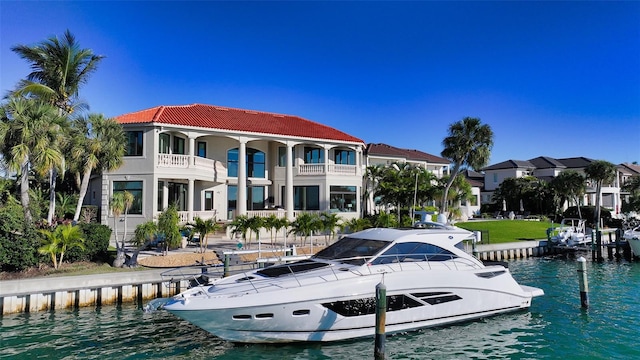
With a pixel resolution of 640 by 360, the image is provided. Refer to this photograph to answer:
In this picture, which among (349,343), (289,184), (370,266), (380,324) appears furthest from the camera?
(289,184)

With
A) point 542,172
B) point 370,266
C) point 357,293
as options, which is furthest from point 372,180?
point 542,172

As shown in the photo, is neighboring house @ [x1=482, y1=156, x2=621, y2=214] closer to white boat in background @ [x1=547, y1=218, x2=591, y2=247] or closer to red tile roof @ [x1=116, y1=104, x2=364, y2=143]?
white boat in background @ [x1=547, y1=218, x2=591, y2=247]

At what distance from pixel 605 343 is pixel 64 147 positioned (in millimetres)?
20721

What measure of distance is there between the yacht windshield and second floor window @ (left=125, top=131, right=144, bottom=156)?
16.5 m

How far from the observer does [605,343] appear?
10.3m

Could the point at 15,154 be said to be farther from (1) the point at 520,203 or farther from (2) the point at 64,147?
(1) the point at 520,203

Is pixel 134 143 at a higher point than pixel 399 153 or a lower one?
lower

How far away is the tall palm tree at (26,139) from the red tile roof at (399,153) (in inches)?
1114

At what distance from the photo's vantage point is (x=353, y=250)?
1170cm

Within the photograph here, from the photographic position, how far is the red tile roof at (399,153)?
1630 inches

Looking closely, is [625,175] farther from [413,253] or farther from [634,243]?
[413,253]

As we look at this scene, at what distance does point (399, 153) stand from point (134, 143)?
2640 cm

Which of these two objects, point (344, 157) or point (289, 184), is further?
point (344, 157)

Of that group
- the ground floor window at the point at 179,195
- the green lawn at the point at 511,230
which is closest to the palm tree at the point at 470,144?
the green lawn at the point at 511,230
